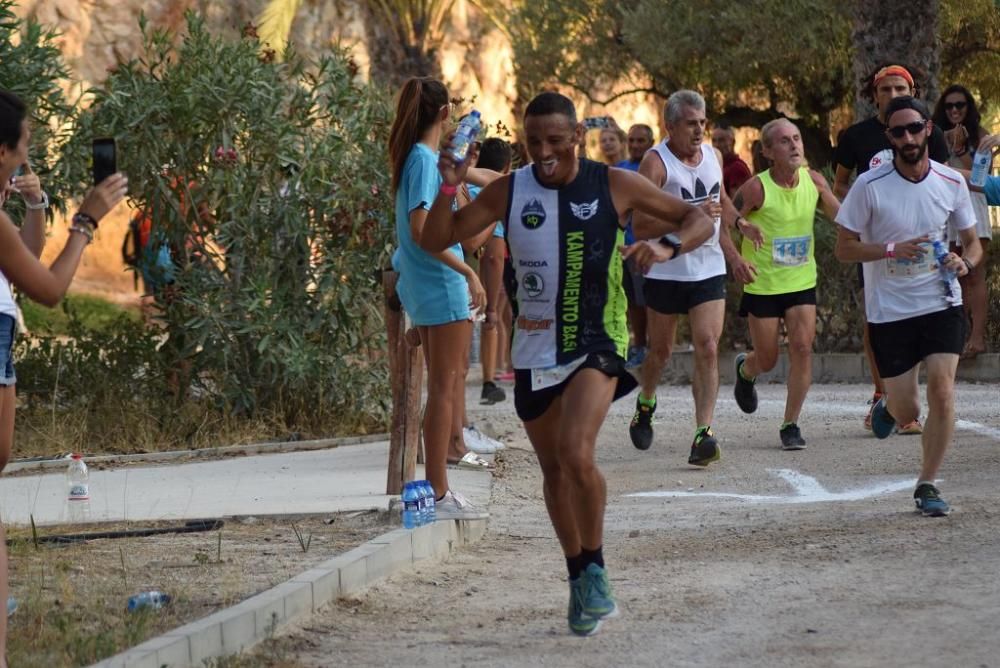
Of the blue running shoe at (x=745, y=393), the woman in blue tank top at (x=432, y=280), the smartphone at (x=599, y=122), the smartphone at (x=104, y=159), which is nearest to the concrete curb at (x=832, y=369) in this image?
the smartphone at (x=599, y=122)

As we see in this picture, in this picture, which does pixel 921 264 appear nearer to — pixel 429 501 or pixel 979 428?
pixel 429 501

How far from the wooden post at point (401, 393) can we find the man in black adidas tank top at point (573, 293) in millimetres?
2335

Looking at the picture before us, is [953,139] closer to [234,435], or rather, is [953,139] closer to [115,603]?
[234,435]

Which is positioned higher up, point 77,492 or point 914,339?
point 914,339

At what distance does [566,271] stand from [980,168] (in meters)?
4.07

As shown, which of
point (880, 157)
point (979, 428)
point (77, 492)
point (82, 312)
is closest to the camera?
point (77, 492)

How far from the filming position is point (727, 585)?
6.64 metres

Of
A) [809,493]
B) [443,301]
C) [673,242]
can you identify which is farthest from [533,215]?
[809,493]

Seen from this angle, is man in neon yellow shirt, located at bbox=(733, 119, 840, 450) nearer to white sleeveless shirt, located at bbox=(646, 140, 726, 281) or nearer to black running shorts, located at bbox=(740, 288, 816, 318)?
black running shorts, located at bbox=(740, 288, 816, 318)

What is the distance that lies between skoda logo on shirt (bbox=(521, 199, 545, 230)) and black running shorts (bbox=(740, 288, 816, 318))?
498 centimetres

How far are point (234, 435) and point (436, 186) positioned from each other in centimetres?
422

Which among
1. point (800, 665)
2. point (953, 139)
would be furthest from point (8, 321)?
point (953, 139)

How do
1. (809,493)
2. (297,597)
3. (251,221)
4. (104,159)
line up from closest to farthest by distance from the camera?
(104,159)
(297,597)
(809,493)
(251,221)

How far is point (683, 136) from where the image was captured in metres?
10.1
